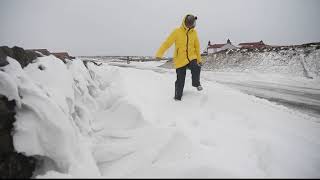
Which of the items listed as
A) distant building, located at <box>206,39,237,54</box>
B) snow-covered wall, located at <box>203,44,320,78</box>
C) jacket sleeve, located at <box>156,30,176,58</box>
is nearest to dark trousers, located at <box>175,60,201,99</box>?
jacket sleeve, located at <box>156,30,176,58</box>

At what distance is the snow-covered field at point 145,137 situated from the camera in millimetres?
2287

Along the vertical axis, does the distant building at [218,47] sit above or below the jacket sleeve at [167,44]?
below

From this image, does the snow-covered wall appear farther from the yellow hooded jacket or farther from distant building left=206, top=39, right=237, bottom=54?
distant building left=206, top=39, right=237, bottom=54

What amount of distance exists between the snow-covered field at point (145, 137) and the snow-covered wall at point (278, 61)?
8935 millimetres

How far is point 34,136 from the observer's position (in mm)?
2316

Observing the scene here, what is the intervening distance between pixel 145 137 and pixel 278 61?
44.7ft

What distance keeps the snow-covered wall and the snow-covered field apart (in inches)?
352

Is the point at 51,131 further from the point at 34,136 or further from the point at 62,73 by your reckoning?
the point at 62,73

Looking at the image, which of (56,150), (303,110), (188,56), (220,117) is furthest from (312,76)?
(56,150)

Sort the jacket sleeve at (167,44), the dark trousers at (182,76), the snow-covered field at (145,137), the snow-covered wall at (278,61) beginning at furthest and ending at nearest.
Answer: the snow-covered wall at (278,61)
the jacket sleeve at (167,44)
the dark trousers at (182,76)
the snow-covered field at (145,137)

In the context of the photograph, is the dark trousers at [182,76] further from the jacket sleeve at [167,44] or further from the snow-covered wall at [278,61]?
the snow-covered wall at [278,61]

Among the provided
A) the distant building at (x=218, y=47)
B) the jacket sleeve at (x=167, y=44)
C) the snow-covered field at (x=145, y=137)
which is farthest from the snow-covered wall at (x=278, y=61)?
the distant building at (x=218, y=47)

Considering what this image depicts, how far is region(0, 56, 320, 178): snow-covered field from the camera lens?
2287mm

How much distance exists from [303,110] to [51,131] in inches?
160
